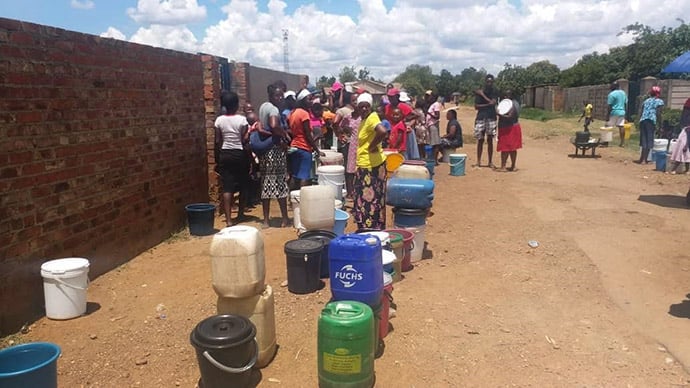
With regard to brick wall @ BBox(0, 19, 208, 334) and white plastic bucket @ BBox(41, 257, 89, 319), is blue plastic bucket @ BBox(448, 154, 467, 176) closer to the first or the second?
brick wall @ BBox(0, 19, 208, 334)

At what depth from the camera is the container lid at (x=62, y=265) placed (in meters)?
4.26

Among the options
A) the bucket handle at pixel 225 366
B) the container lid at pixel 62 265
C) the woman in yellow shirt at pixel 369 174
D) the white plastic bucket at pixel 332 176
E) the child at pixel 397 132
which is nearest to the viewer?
the bucket handle at pixel 225 366

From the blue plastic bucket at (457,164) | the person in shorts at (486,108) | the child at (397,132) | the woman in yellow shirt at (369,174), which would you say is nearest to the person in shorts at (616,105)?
the person in shorts at (486,108)

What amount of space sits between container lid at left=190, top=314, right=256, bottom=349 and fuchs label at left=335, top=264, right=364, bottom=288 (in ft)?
2.14

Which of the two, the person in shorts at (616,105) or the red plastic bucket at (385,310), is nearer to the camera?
the red plastic bucket at (385,310)

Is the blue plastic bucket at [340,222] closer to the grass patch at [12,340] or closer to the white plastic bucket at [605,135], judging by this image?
the grass patch at [12,340]

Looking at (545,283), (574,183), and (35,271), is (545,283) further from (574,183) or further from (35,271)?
(574,183)

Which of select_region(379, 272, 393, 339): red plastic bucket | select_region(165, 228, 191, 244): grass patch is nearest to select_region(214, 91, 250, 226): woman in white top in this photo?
select_region(165, 228, 191, 244): grass patch

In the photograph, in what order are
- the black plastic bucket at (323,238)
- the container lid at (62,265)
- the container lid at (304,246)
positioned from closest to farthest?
the container lid at (62,265)
the container lid at (304,246)
the black plastic bucket at (323,238)

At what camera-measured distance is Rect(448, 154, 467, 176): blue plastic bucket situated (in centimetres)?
1103

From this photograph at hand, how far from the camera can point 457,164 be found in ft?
36.3

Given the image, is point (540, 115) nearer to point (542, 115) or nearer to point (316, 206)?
point (542, 115)

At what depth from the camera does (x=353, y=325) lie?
307 centimetres

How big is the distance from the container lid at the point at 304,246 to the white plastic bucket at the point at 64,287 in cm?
166
